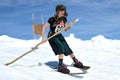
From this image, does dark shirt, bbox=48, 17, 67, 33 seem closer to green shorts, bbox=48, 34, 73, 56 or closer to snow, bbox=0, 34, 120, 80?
green shorts, bbox=48, 34, 73, 56

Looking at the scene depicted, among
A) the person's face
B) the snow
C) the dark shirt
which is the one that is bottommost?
the snow

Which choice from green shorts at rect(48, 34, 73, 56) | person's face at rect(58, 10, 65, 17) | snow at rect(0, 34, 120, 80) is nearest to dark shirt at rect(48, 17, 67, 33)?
person's face at rect(58, 10, 65, 17)

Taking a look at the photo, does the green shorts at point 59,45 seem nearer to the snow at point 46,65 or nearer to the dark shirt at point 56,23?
the dark shirt at point 56,23

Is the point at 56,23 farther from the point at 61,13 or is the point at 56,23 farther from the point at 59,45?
the point at 59,45

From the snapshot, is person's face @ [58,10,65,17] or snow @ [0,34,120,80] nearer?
snow @ [0,34,120,80]

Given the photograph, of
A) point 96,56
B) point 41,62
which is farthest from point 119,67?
point 41,62

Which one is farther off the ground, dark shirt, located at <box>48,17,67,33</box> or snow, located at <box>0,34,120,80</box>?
dark shirt, located at <box>48,17,67,33</box>

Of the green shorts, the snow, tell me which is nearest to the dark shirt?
the green shorts

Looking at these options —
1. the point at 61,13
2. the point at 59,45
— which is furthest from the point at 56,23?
the point at 59,45

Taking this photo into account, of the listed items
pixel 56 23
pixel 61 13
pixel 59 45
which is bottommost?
pixel 59 45

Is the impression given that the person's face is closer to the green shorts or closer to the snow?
the green shorts

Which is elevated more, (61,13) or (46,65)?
(61,13)

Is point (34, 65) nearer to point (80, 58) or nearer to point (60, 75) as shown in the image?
point (60, 75)

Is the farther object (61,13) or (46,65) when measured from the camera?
(46,65)
